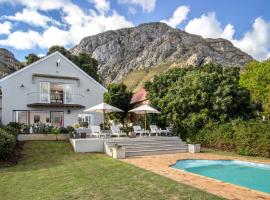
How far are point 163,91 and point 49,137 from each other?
46.0 ft

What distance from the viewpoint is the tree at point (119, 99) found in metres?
43.8

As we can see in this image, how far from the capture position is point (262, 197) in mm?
8438

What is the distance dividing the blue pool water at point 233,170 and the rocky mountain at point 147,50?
275ft

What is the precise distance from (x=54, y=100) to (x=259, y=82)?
73.8ft

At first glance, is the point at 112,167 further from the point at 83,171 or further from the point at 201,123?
the point at 201,123

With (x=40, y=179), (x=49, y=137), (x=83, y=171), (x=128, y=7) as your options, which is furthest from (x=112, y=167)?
(x=128, y=7)

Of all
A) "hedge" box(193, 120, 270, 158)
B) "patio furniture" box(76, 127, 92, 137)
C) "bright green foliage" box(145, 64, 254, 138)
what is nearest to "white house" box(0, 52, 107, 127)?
"patio furniture" box(76, 127, 92, 137)

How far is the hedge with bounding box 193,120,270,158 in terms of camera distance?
18375 mm

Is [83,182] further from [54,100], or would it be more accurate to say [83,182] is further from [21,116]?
[54,100]

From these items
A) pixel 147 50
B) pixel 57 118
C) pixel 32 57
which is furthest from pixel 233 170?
pixel 147 50

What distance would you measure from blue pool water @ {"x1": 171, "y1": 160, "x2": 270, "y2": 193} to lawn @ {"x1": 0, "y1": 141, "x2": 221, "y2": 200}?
374 cm

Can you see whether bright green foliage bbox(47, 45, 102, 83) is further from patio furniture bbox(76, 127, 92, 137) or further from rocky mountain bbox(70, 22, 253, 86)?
rocky mountain bbox(70, 22, 253, 86)

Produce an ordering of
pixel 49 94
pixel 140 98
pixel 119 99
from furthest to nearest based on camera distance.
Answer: pixel 140 98
pixel 119 99
pixel 49 94

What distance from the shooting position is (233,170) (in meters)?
14.9
